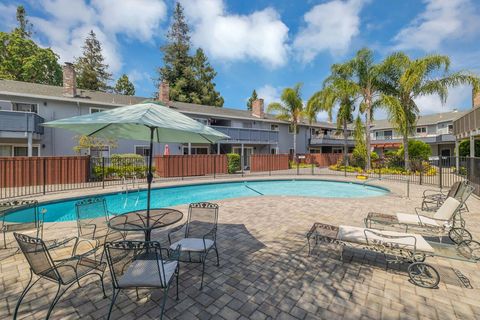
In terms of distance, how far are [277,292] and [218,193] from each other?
37.6 feet

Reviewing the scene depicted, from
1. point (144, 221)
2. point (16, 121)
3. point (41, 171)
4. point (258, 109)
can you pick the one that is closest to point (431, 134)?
point (258, 109)

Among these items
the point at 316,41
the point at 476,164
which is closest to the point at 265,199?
the point at 476,164

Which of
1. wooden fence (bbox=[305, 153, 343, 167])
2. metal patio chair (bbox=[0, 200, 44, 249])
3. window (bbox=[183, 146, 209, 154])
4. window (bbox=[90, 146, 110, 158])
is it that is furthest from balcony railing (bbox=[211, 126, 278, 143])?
metal patio chair (bbox=[0, 200, 44, 249])

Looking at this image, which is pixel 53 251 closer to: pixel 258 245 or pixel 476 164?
pixel 258 245

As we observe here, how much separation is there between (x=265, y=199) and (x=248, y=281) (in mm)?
6319

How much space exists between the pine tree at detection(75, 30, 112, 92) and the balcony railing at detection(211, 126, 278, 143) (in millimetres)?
29252

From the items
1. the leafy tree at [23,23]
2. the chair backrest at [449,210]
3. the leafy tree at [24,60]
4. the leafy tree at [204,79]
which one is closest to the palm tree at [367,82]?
the chair backrest at [449,210]

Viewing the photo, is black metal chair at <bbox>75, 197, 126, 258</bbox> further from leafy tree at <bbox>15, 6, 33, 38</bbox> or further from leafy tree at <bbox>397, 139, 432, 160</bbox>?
leafy tree at <bbox>15, 6, 33, 38</bbox>

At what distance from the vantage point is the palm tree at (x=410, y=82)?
17344 mm

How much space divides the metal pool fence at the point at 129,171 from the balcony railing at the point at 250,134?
3.98m

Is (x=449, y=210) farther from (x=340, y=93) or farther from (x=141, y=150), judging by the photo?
(x=141, y=150)

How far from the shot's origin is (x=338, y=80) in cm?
2138

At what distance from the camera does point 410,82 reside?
17719 mm

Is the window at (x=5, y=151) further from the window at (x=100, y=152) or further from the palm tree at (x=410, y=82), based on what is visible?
the palm tree at (x=410, y=82)
